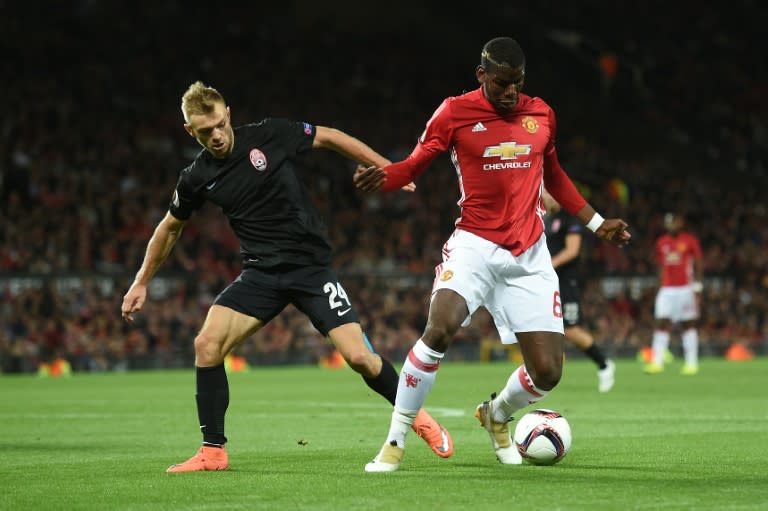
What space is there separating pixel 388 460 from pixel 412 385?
436mm

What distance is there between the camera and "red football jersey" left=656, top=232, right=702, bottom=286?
68.4 feet

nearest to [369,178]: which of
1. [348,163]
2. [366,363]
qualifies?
[366,363]

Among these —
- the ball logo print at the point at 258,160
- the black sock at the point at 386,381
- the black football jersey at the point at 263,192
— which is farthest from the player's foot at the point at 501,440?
the ball logo print at the point at 258,160

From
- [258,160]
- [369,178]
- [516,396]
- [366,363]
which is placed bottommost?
[516,396]

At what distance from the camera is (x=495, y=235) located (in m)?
7.17

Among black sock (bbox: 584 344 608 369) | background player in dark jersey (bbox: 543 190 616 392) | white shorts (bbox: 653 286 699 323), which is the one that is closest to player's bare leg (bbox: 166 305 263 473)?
background player in dark jersey (bbox: 543 190 616 392)

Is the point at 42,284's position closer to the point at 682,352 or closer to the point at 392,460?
the point at 682,352

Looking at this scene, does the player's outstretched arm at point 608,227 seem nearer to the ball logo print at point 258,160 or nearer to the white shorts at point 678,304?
the ball logo print at point 258,160

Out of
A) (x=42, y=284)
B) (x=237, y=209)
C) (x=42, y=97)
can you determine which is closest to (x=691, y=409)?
(x=237, y=209)

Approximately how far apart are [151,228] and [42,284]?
3021 mm

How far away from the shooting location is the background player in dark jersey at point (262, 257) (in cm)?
748

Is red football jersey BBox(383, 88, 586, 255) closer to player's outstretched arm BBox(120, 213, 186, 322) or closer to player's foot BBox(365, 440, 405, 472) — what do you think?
player's foot BBox(365, 440, 405, 472)

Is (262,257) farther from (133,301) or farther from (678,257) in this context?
(678,257)

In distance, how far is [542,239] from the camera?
24.3 feet
